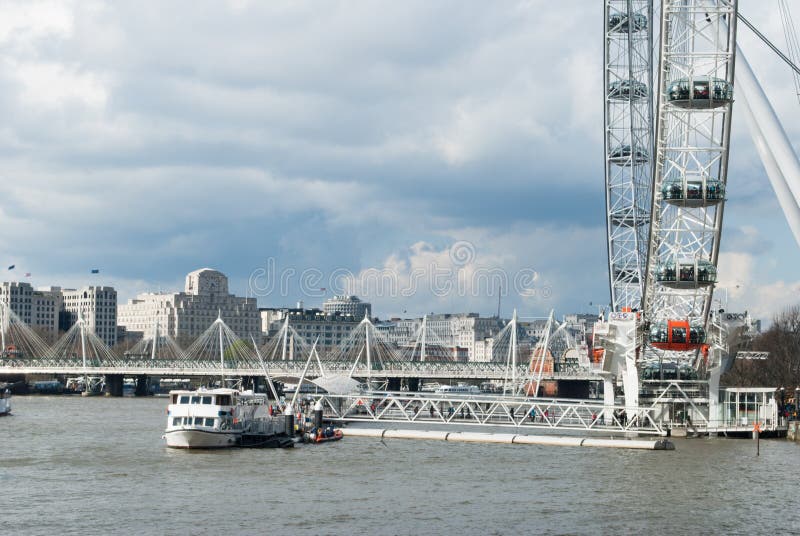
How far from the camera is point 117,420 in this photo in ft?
337

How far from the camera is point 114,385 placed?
7013 inches

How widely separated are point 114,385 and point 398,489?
435ft

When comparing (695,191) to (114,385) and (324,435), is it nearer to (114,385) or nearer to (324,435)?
(324,435)

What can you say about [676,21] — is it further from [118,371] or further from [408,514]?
[118,371]

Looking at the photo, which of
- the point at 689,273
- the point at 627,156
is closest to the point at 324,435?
the point at 689,273

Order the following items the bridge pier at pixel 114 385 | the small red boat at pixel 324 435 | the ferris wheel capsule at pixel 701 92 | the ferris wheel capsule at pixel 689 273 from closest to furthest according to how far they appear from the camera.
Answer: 1. the ferris wheel capsule at pixel 701 92
2. the small red boat at pixel 324 435
3. the ferris wheel capsule at pixel 689 273
4. the bridge pier at pixel 114 385

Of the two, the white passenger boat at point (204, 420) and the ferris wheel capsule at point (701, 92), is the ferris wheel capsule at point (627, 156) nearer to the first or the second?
the ferris wheel capsule at point (701, 92)

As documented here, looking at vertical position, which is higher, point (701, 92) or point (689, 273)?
point (701, 92)

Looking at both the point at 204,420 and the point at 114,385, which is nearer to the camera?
the point at 204,420

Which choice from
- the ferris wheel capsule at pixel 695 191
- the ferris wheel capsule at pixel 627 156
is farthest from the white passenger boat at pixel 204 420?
the ferris wheel capsule at pixel 627 156

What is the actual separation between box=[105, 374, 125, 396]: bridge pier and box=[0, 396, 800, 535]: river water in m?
103

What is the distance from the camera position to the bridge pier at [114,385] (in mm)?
176875

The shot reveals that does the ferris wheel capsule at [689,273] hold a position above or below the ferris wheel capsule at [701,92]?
below

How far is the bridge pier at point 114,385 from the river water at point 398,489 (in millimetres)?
102881
